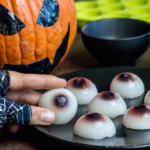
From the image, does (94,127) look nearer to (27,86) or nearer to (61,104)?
(61,104)

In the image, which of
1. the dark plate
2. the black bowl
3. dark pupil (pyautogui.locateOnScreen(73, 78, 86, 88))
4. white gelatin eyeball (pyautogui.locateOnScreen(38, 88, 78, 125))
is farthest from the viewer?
the black bowl

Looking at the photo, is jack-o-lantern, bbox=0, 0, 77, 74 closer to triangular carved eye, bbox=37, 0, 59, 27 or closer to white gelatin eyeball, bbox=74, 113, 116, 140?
triangular carved eye, bbox=37, 0, 59, 27

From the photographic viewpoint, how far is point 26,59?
2.93 feet

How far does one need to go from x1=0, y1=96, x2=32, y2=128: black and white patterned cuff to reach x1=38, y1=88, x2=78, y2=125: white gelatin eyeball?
67mm

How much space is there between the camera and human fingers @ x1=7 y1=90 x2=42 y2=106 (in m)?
0.78

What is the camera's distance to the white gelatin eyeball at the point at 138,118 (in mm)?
664

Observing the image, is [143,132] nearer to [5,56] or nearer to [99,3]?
[5,56]

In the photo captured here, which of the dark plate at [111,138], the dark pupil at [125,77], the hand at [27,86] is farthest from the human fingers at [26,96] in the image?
the dark pupil at [125,77]

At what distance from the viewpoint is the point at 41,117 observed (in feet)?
2.20

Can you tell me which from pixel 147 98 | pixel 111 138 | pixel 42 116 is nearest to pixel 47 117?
pixel 42 116

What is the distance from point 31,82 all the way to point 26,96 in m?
0.04

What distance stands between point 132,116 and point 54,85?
204 mm

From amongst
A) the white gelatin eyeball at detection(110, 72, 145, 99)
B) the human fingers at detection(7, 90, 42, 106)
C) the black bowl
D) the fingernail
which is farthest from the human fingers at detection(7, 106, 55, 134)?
the black bowl

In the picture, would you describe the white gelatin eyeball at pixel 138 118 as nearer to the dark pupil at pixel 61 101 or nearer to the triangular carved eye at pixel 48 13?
the dark pupil at pixel 61 101
